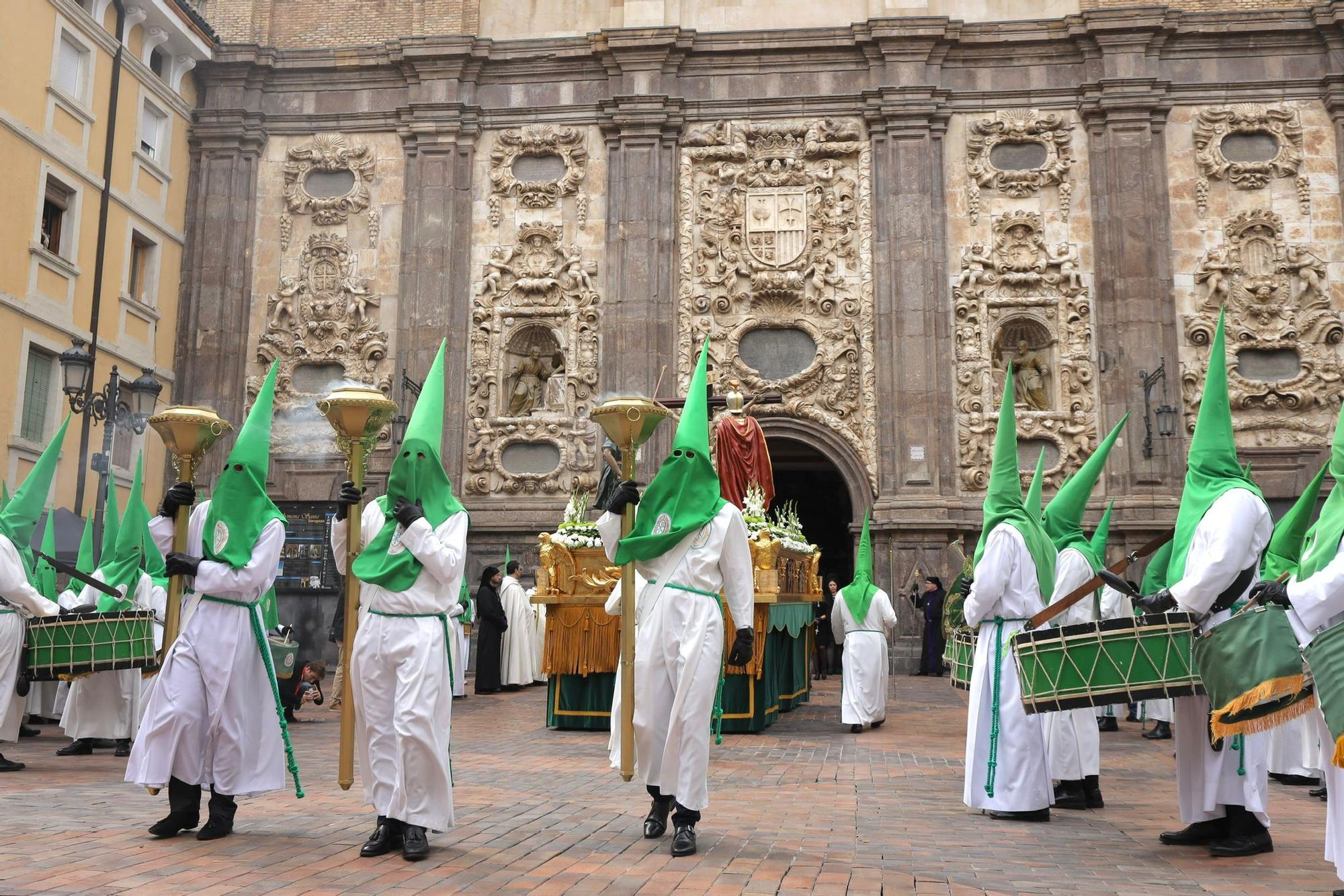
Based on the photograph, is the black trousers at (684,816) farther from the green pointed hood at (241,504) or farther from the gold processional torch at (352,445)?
the green pointed hood at (241,504)

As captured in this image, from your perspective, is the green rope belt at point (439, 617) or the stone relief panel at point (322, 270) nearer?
the green rope belt at point (439, 617)

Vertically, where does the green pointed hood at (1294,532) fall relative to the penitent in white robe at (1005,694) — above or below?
above

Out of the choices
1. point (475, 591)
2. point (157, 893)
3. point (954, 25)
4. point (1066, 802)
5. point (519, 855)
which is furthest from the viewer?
point (954, 25)

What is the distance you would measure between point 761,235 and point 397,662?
17.5m

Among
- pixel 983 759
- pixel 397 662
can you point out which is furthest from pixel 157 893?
pixel 983 759

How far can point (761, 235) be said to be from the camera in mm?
22422

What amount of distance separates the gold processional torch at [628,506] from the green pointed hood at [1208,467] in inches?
111

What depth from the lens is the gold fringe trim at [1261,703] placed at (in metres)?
5.16

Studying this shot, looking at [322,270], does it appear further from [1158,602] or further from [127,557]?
[1158,602]

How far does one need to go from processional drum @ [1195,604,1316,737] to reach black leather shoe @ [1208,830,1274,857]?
115cm

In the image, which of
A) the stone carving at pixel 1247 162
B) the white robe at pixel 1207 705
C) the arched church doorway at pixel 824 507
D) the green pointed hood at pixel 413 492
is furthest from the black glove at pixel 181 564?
the arched church doorway at pixel 824 507

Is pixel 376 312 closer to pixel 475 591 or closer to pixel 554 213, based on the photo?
pixel 554 213

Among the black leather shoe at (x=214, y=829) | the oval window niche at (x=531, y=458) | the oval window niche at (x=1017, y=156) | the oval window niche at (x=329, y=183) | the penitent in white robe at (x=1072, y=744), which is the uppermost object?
the oval window niche at (x=1017, y=156)

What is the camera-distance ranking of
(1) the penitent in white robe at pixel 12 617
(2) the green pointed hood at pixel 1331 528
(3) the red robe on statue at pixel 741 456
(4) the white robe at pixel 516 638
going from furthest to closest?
(4) the white robe at pixel 516 638, (3) the red robe on statue at pixel 741 456, (1) the penitent in white robe at pixel 12 617, (2) the green pointed hood at pixel 1331 528
